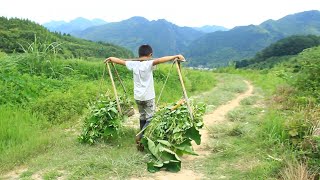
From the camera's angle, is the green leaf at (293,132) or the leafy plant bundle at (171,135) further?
the green leaf at (293,132)

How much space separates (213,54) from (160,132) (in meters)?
132

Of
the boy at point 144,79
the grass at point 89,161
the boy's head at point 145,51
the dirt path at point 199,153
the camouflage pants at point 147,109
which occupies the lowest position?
the dirt path at point 199,153

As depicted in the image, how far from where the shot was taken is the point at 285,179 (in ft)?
12.6

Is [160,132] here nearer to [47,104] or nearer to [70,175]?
[70,175]

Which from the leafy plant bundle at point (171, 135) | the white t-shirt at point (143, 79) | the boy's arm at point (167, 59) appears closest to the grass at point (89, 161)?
the leafy plant bundle at point (171, 135)

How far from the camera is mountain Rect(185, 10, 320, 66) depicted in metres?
126

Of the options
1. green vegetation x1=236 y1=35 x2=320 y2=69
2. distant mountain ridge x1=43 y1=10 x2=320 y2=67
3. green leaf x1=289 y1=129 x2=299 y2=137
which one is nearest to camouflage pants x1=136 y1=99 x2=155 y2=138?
green leaf x1=289 y1=129 x2=299 y2=137

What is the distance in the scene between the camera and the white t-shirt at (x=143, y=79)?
5.20 metres

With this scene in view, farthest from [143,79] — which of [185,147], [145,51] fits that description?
[185,147]

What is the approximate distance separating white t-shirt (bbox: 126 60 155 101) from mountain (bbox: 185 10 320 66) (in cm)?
11245

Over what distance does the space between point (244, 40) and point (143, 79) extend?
143 metres

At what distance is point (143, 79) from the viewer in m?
5.28

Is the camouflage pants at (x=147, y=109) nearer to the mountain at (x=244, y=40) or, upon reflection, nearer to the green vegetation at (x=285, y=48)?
the green vegetation at (x=285, y=48)

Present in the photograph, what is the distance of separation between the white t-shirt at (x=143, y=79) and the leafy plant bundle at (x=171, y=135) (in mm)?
352
